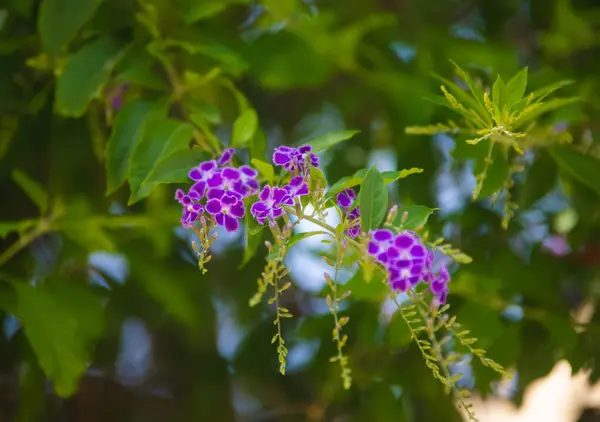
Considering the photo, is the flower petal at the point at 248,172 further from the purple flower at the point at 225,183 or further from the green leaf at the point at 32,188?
the green leaf at the point at 32,188

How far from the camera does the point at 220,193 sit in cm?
65

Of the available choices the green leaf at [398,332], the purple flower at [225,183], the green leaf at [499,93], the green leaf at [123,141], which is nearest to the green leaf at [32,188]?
the green leaf at [123,141]

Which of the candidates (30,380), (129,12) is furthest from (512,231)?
(30,380)

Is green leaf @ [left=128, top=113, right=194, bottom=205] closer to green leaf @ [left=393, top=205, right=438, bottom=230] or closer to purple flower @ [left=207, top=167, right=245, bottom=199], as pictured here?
purple flower @ [left=207, top=167, right=245, bottom=199]

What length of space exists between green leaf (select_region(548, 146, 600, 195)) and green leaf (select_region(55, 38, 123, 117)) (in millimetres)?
569

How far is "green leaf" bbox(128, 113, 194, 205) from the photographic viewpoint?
72cm

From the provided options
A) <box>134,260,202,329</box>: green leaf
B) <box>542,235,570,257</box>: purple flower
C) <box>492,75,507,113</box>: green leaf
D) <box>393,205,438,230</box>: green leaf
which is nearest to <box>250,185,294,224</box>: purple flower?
<box>393,205,438,230</box>: green leaf

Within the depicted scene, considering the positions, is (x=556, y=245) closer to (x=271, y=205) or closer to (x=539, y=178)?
(x=539, y=178)

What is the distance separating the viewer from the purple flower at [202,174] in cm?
66

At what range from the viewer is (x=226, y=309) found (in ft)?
4.74

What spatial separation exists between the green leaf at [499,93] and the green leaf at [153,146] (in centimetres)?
32

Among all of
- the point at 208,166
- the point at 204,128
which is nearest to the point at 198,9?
the point at 204,128

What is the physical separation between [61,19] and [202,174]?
318mm

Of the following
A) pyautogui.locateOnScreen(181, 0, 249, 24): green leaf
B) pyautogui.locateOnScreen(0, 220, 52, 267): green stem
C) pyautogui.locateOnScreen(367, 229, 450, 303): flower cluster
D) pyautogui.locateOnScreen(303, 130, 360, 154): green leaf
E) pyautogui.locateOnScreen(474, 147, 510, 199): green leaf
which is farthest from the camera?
pyautogui.locateOnScreen(0, 220, 52, 267): green stem
